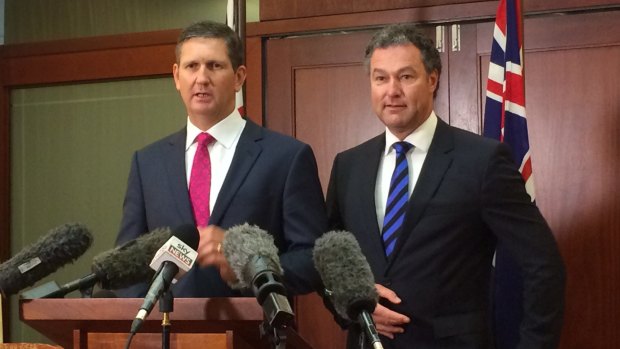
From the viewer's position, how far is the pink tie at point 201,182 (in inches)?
96.6

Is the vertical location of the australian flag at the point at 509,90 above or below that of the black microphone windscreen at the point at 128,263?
above

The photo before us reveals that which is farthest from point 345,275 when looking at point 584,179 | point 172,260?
point 584,179

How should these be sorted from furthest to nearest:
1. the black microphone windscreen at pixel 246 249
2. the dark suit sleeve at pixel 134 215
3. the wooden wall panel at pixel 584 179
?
the wooden wall panel at pixel 584 179, the dark suit sleeve at pixel 134 215, the black microphone windscreen at pixel 246 249

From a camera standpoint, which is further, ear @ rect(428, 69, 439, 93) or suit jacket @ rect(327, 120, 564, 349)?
ear @ rect(428, 69, 439, 93)

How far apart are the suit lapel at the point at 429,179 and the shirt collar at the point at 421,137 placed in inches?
0.9

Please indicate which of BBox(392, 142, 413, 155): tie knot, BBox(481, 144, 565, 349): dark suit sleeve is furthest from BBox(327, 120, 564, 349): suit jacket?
BBox(392, 142, 413, 155): tie knot

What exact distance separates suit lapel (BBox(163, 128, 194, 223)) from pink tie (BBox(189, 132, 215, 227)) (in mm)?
28

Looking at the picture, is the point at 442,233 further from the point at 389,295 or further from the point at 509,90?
the point at 509,90

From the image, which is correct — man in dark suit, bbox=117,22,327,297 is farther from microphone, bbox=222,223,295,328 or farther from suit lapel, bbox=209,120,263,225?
microphone, bbox=222,223,295,328

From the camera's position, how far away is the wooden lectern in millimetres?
1694

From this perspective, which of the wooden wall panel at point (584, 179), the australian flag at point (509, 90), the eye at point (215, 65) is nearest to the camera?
the eye at point (215, 65)

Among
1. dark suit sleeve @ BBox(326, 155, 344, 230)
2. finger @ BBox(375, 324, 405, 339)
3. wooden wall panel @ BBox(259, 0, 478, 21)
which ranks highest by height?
wooden wall panel @ BBox(259, 0, 478, 21)

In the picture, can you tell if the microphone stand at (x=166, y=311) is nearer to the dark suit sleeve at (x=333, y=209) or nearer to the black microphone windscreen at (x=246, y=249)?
the black microphone windscreen at (x=246, y=249)

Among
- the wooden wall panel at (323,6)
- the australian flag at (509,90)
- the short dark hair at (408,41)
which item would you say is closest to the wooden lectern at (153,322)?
the short dark hair at (408,41)
